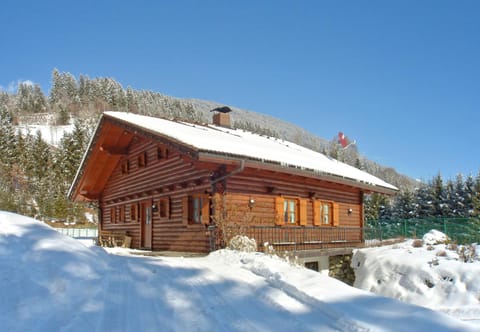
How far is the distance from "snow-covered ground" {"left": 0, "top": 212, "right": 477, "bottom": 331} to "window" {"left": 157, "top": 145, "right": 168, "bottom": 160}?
763cm

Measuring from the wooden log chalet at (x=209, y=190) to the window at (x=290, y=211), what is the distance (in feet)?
0.12

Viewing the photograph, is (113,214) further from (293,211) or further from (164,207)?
(293,211)

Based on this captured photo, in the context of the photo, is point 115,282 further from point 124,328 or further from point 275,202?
point 275,202

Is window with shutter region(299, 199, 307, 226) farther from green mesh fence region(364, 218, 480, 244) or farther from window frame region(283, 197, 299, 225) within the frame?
green mesh fence region(364, 218, 480, 244)

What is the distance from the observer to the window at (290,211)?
46.9ft

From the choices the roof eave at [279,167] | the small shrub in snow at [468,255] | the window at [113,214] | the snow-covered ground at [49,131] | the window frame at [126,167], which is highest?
the snow-covered ground at [49,131]

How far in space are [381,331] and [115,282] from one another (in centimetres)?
391

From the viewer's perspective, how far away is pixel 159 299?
5.81 metres

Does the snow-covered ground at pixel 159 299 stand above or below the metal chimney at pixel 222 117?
below

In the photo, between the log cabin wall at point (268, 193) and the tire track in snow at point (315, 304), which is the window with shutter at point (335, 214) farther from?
the tire track in snow at point (315, 304)

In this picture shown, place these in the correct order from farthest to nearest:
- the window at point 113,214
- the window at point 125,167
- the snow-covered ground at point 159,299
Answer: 1. the window at point 113,214
2. the window at point 125,167
3. the snow-covered ground at point 159,299

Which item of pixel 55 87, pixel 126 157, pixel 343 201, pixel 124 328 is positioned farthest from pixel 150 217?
pixel 55 87

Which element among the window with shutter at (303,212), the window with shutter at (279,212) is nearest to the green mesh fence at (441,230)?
the window with shutter at (303,212)

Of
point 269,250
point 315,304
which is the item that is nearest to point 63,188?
point 269,250
